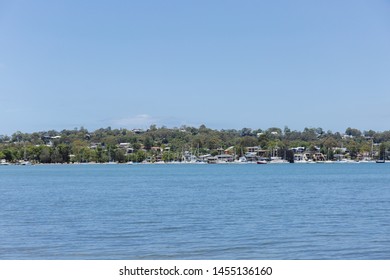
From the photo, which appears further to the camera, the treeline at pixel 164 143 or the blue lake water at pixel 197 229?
the treeline at pixel 164 143

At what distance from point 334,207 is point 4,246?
1324 cm

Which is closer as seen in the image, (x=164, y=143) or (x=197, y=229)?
(x=197, y=229)

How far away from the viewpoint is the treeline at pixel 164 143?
12544 centimetres

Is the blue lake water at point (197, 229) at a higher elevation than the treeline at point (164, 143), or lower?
lower

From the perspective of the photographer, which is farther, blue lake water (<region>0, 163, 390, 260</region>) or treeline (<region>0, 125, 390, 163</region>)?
treeline (<region>0, 125, 390, 163</region>)

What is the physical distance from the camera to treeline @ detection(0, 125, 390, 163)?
125438mm

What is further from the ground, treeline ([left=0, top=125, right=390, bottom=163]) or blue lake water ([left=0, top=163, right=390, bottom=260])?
treeline ([left=0, top=125, right=390, bottom=163])

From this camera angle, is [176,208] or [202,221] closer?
[202,221]

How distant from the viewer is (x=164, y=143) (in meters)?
138

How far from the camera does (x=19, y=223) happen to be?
Answer: 1986 centimetres
